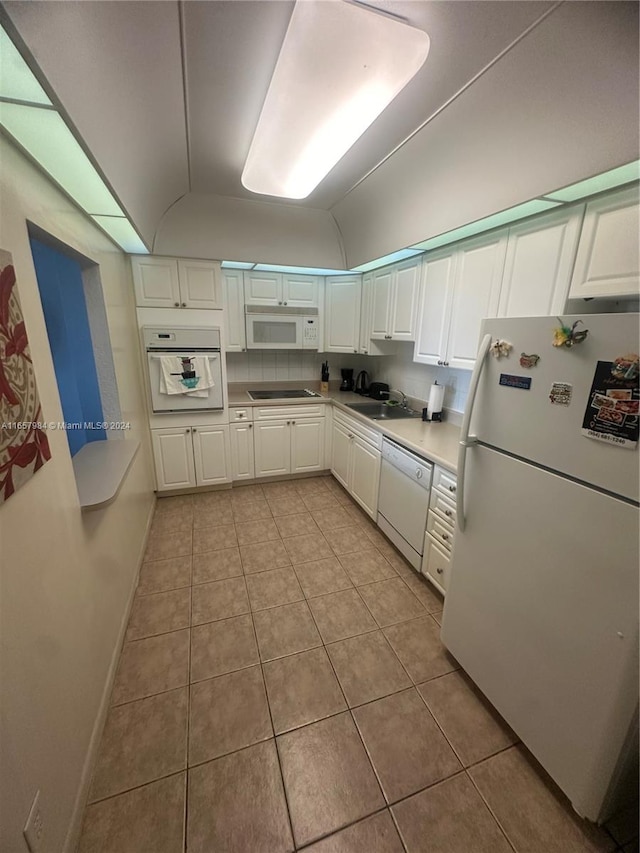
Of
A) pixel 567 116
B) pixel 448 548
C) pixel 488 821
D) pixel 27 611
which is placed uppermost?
pixel 567 116

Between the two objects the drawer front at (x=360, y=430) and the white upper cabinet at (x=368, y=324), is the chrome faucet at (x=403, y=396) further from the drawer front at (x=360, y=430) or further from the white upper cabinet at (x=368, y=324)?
the drawer front at (x=360, y=430)

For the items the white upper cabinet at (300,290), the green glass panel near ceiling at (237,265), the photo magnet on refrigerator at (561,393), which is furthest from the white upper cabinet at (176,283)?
the photo magnet on refrigerator at (561,393)

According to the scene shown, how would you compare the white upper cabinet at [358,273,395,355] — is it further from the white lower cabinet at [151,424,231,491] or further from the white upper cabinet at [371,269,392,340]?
the white lower cabinet at [151,424,231,491]

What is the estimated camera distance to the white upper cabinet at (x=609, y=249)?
48.5 inches

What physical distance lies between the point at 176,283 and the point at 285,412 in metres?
1.49

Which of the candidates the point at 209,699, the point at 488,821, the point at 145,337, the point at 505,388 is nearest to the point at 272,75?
the point at 505,388

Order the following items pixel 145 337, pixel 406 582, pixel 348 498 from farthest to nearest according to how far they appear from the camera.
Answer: pixel 348 498, pixel 145 337, pixel 406 582

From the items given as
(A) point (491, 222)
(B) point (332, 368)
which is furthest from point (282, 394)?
(A) point (491, 222)

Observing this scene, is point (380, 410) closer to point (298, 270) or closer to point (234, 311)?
point (298, 270)

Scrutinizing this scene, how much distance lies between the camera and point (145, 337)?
8.90 ft

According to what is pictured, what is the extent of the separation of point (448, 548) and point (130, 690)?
5.70 ft

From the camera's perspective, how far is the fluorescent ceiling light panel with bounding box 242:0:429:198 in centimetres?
107

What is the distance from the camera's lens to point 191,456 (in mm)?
3164

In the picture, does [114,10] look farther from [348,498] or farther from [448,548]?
[348,498]
